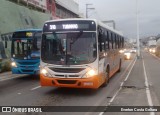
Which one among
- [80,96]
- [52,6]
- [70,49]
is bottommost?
[80,96]

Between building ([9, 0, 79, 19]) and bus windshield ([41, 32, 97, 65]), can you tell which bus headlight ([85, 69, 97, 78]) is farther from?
building ([9, 0, 79, 19])

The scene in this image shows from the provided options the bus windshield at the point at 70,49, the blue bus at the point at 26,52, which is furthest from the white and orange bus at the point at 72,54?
the blue bus at the point at 26,52

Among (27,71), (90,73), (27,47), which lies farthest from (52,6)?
(90,73)

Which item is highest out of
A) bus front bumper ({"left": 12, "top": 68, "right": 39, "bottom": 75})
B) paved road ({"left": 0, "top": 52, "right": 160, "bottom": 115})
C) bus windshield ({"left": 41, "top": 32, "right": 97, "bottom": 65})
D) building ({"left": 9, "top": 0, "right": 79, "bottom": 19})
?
building ({"left": 9, "top": 0, "right": 79, "bottom": 19})

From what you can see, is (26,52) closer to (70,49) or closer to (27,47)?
(27,47)

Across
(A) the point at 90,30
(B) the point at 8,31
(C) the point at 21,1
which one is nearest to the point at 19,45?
(A) the point at 90,30

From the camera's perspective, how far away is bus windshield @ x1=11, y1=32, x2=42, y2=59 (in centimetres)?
1845

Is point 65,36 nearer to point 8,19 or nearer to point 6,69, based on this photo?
point 6,69

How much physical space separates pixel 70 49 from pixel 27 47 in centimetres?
597

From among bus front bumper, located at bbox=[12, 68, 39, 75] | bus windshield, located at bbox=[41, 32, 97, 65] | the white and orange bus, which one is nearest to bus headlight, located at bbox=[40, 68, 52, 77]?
the white and orange bus

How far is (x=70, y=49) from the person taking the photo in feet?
43.3

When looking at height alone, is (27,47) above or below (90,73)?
above

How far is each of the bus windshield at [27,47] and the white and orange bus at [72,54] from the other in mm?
4742

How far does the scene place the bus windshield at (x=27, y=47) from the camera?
1845 centimetres
